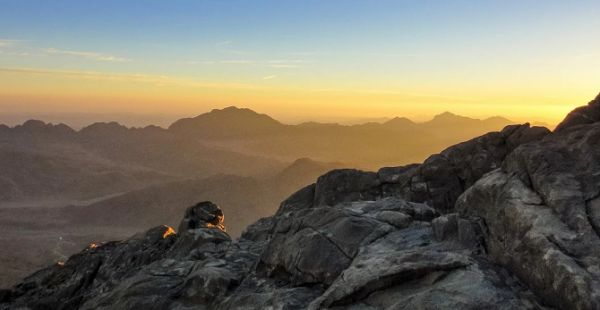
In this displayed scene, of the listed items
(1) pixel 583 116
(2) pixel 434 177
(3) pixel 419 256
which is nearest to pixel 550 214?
(3) pixel 419 256

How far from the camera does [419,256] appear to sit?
43.0 ft

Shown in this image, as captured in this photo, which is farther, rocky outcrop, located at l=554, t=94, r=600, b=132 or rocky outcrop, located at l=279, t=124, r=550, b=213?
rocky outcrop, located at l=279, t=124, r=550, b=213

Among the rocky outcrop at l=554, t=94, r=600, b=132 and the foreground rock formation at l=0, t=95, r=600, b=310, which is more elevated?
the rocky outcrop at l=554, t=94, r=600, b=132

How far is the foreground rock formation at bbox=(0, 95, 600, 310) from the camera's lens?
11406 mm

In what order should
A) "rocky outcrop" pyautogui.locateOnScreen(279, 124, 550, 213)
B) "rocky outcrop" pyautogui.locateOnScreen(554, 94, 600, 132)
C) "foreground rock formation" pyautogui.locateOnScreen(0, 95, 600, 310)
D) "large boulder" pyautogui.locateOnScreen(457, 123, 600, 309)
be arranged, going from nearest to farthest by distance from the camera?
"large boulder" pyautogui.locateOnScreen(457, 123, 600, 309) → "foreground rock formation" pyautogui.locateOnScreen(0, 95, 600, 310) → "rocky outcrop" pyautogui.locateOnScreen(554, 94, 600, 132) → "rocky outcrop" pyautogui.locateOnScreen(279, 124, 550, 213)

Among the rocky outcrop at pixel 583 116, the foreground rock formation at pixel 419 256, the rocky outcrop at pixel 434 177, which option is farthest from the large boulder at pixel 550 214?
the rocky outcrop at pixel 434 177

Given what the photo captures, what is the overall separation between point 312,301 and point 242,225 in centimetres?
Result: 10177

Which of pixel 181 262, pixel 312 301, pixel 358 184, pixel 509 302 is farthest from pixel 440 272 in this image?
pixel 358 184

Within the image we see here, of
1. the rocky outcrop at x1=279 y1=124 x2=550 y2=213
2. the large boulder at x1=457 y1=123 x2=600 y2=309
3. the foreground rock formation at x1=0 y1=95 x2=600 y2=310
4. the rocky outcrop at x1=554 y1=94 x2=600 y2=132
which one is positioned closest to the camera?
the large boulder at x1=457 y1=123 x2=600 y2=309

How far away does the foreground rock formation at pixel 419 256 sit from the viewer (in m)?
11.4

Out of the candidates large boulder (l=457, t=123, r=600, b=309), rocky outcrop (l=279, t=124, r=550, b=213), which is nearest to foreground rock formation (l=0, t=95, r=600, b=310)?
large boulder (l=457, t=123, r=600, b=309)

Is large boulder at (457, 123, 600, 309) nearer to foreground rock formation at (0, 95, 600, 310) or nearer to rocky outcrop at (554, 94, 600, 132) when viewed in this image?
foreground rock formation at (0, 95, 600, 310)

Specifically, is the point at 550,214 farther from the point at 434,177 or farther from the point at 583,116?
the point at 434,177

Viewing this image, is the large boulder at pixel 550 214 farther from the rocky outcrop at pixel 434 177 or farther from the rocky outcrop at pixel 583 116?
the rocky outcrop at pixel 434 177
